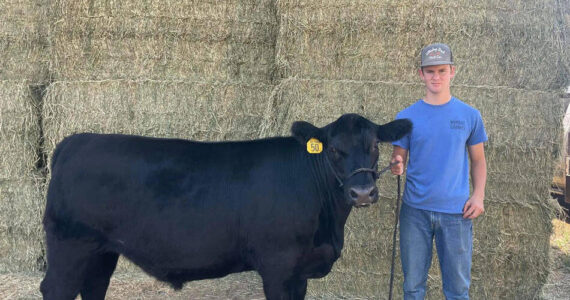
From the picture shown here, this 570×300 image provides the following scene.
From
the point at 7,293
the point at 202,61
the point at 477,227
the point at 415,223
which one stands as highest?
the point at 202,61

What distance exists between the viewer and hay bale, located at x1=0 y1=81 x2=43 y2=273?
4.98 meters

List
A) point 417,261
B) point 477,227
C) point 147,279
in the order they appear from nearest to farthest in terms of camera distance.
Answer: point 417,261 → point 477,227 → point 147,279

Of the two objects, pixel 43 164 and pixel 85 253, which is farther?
pixel 43 164

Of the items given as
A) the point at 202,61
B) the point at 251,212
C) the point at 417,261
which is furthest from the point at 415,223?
the point at 202,61

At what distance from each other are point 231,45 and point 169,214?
6.92 feet

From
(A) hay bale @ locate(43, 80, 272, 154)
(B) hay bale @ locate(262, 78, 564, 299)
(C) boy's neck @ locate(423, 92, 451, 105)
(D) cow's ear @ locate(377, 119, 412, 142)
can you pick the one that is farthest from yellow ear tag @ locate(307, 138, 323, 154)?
(A) hay bale @ locate(43, 80, 272, 154)

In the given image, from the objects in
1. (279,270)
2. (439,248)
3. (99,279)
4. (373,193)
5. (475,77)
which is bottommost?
(99,279)

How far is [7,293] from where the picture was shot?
15.4ft

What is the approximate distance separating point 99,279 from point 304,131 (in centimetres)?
202

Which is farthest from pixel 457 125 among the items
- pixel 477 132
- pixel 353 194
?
pixel 353 194

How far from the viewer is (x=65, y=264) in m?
3.43

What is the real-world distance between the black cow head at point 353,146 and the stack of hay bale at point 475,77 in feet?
3.87

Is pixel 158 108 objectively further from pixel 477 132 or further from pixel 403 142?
pixel 477 132

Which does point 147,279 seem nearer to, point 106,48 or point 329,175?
point 106,48
